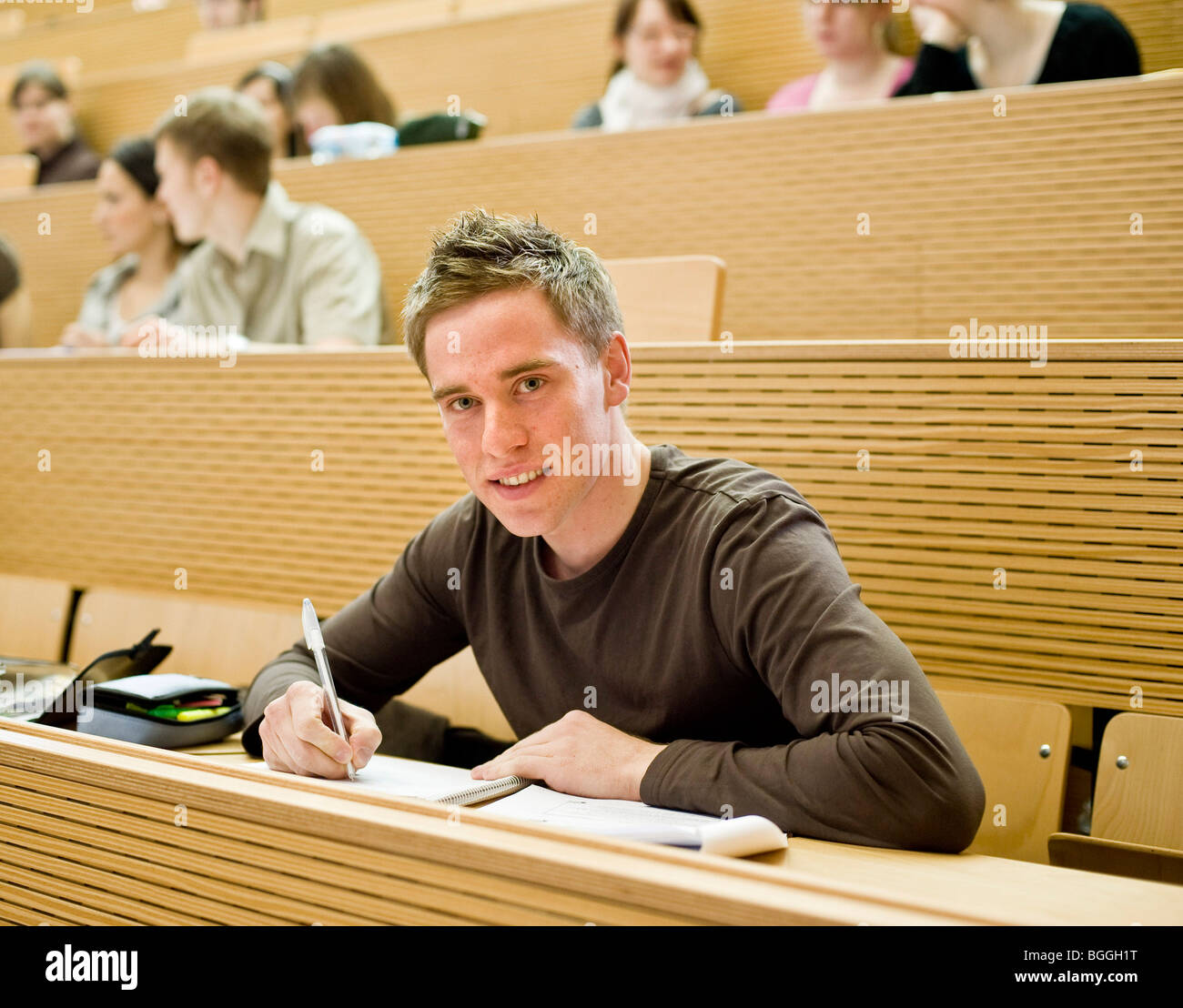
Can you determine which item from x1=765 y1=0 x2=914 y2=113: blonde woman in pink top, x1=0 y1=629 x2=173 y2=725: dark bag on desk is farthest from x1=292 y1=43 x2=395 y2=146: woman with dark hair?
x1=0 y1=629 x2=173 y2=725: dark bag on desk

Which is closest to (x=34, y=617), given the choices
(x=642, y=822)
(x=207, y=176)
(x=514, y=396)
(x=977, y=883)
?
(x=207, y=176)

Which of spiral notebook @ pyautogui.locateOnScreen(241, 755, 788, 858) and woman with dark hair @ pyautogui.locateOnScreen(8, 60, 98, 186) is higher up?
woman with dark hair @ pyautogui.locateOnScreen(8, 60, 98, 186)

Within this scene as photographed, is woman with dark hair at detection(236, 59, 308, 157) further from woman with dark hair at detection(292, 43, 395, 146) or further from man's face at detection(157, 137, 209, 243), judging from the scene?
man's face at detection(157, 137, 209, 243)

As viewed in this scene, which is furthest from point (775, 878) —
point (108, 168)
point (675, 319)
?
point (108, 168)

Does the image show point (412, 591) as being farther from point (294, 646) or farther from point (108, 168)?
point (108, 168)

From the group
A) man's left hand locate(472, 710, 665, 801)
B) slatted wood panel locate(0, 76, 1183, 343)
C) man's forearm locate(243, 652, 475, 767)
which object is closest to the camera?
man's left hand locate(472, 710, 665, 801)

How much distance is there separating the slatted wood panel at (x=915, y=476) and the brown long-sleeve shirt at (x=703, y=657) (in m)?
0.35

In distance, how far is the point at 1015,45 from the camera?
7.20 feet

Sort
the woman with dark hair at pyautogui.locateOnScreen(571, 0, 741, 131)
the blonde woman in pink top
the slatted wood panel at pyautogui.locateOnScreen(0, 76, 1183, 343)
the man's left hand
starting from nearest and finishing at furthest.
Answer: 1. the man's left hand
2. the slatted wood panel at pyautogui.locateOnScreen(0, 76, 1183, 343)
3. the blonde woman in pink top
4. the woman with dark hair at pyautogui.locateOnScreen(571, 0, 741, 131)

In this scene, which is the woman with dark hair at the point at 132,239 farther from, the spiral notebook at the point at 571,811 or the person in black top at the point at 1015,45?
the spiral notebook at the point at 571,811

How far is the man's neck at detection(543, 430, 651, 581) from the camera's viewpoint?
46.7 inches

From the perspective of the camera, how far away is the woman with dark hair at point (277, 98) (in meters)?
3.31

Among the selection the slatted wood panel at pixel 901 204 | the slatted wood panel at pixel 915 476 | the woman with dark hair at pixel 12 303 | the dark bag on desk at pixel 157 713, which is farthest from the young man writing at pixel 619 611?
the woman with dark hair at pixel 12 303
